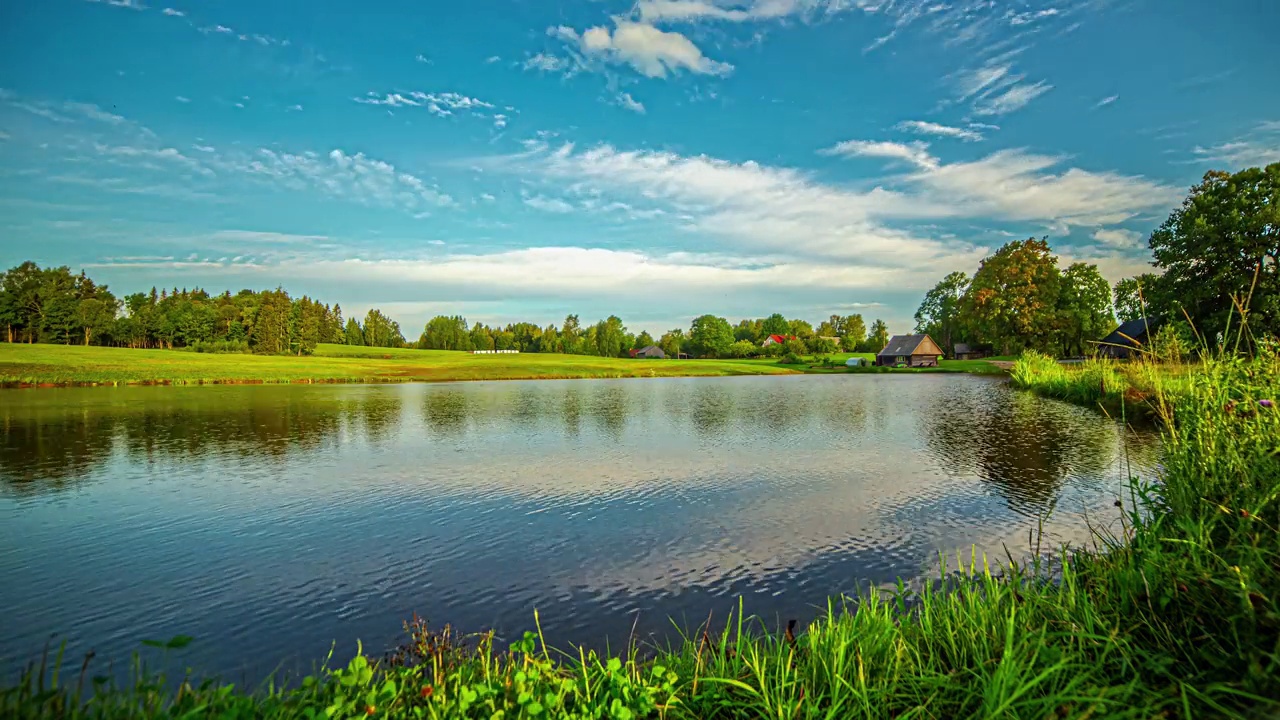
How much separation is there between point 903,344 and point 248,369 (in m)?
91.9

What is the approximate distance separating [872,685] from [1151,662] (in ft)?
6.07

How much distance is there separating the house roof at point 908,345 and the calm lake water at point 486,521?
7421 cm

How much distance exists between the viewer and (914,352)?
92.8 m

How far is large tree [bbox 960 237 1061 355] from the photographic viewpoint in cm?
6669

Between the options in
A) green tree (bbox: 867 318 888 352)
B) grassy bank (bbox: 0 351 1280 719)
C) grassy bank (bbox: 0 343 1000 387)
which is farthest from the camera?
green tree (bbox: 867 318 888 352)

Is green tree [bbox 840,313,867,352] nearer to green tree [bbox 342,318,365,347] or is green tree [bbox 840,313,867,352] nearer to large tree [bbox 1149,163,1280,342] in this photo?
large tree [bbox 1149,163,1280,342]

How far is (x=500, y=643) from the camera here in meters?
6.51

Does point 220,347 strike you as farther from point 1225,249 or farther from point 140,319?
point 1225,249

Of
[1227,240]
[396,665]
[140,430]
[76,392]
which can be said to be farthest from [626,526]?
[76,392]

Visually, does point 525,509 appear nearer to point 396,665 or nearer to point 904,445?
point 396,665

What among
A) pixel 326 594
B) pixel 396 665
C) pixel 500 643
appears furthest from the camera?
pixel 326 594

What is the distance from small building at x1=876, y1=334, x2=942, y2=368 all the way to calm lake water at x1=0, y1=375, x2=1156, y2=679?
7375cm

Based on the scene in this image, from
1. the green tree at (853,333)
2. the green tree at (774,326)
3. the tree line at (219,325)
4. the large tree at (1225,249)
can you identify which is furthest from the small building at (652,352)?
the large tree at (1225,249)

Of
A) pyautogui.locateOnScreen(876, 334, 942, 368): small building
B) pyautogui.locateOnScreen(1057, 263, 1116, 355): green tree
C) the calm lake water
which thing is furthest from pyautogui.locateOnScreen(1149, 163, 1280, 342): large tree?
pyautogui.locateOnScreen(876, 334, 942, 368): small building
